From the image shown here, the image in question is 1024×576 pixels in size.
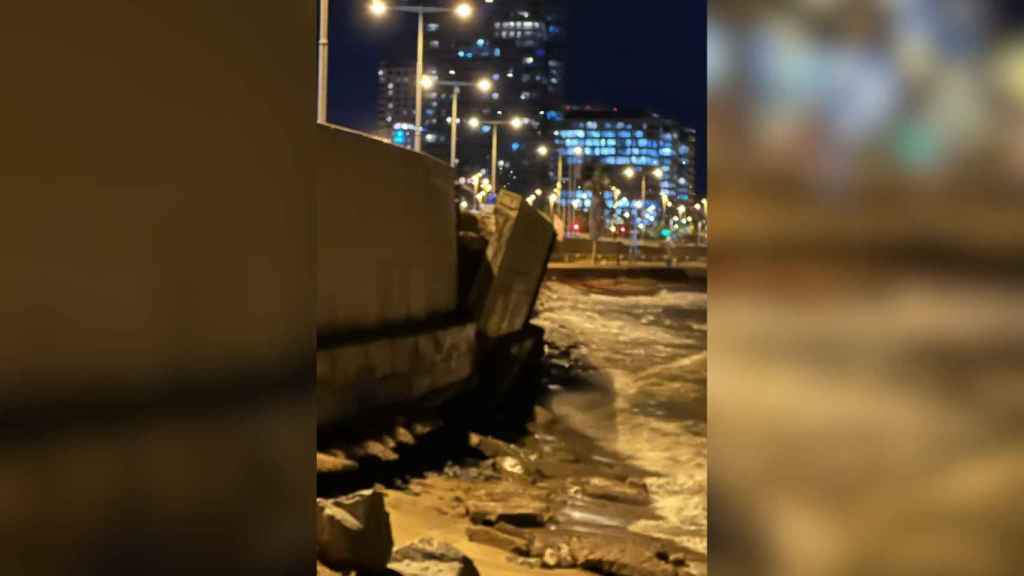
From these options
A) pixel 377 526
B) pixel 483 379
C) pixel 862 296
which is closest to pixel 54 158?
pixel 862 296

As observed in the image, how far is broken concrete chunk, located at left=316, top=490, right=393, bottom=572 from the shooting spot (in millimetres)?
6293

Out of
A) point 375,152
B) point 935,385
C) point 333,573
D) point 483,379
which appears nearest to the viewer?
point 935,385

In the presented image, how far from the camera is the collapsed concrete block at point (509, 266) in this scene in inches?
743

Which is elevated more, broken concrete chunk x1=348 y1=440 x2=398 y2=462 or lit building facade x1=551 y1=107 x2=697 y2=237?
lit building facade x1=551 y1=107 x2=697 y2=237

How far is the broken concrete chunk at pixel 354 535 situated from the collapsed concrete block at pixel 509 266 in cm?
1176

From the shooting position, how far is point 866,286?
1.86 m

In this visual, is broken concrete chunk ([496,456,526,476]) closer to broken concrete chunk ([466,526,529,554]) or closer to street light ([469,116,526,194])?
broken concrete chunk ([466,526,529,554])

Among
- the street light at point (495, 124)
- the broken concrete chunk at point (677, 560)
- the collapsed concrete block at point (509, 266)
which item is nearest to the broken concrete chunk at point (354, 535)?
the broken concrete chunk at point (677, 560)

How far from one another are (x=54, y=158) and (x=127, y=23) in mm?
331

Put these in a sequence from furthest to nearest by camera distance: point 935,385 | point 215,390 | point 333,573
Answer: point 333,573 → point 215,390 → point 935,385

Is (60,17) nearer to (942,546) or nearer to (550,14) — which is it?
(942,546)

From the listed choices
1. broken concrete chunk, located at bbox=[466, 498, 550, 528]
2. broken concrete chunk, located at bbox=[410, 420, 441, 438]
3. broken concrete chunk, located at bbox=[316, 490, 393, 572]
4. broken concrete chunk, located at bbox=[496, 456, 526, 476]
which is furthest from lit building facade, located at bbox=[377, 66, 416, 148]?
broken concrete chunk, located at bbox=[316, 490, 393, 572]

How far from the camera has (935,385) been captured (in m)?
1.83

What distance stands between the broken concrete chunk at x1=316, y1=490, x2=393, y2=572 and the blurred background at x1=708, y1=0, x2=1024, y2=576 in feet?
15.2
